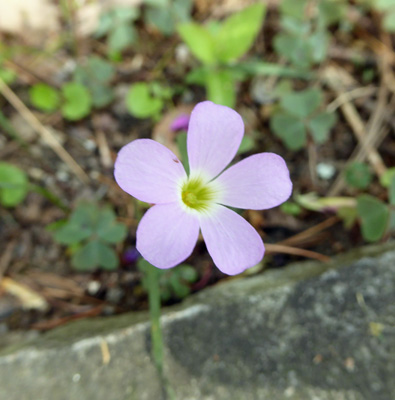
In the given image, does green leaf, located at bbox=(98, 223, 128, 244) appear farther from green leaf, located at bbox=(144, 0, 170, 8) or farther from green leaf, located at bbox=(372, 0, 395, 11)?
green leaf, located at bbox=(372, 0, 395, 11)

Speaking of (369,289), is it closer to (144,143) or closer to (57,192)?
(144,143)

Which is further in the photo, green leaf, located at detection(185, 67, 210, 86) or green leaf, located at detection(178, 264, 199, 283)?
green leaf, located at detection(185, 67, 210, 86)

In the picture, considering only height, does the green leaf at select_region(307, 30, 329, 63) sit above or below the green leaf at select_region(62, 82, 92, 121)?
above

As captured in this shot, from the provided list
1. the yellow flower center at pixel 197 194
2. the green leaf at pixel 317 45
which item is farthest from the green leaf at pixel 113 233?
the green leaf at pixel 317 45

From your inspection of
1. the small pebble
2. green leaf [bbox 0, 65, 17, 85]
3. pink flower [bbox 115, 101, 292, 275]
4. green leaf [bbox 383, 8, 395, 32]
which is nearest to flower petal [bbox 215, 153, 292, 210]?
pink flower [bbox 115, 101, 292, 275]

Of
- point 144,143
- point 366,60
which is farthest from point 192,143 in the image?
point 366,60

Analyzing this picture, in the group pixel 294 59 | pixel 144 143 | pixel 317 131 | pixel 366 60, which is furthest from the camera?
pixel 366 60

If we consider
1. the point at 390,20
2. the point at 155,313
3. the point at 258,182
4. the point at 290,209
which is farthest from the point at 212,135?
the point at 390,20
